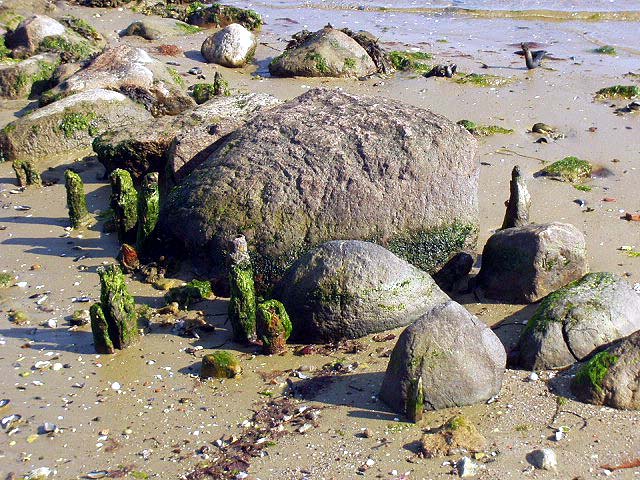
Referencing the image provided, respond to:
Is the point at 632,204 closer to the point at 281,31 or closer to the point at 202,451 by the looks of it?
the point at 202,451

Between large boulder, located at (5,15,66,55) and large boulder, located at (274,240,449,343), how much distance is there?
421 inches

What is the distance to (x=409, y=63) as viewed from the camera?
1547cm

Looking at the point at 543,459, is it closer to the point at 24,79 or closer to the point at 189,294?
the point at 189,294

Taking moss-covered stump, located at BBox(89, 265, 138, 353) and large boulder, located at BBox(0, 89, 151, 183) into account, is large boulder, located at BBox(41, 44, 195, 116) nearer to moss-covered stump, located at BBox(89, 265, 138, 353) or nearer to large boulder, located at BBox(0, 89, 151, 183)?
large boulder, located at BBox(0, 89, 151, 183)

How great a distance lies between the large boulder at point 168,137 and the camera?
977 cm

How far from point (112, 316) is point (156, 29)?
11897mm

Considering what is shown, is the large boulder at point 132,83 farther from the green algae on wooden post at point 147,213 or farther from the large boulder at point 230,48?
the green algae on wooden post at point 147,213

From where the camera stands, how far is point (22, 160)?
11297mm

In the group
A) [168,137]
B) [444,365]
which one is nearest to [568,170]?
[168,137]

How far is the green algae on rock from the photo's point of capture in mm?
13508

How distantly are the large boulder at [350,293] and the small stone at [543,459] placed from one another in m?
2.03

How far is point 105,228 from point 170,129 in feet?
5.28

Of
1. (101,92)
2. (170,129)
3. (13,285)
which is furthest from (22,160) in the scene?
(13,285)

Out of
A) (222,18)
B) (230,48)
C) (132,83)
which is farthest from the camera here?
(222,18)
